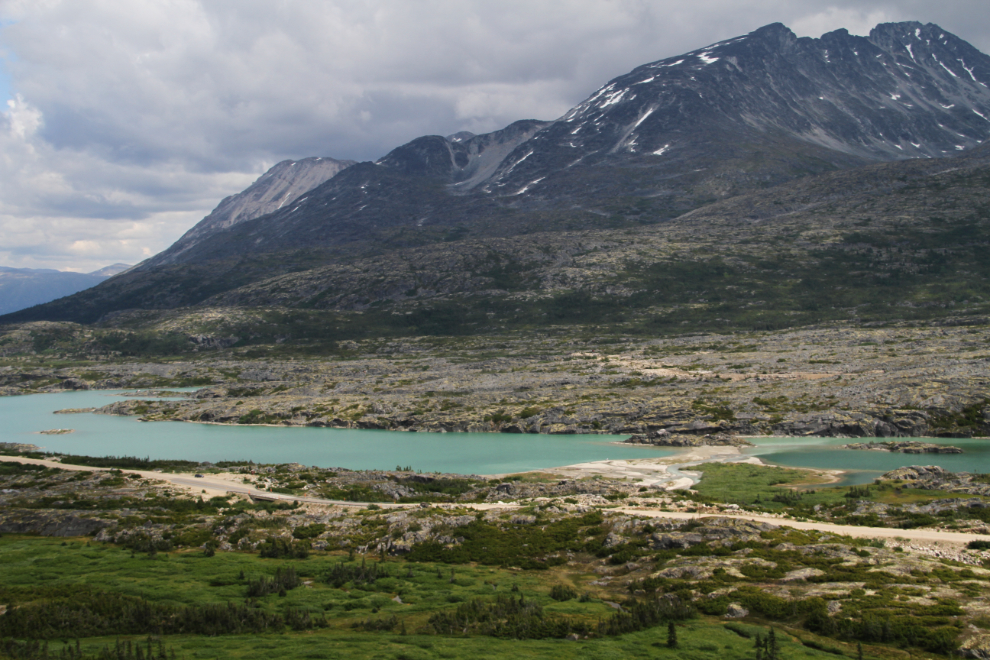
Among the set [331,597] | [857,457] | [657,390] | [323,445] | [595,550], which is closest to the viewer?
[331,597]

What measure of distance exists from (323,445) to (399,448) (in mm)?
14601

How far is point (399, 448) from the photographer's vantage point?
10238 cm

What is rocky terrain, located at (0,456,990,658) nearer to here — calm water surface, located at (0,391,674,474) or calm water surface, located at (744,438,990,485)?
calm water surface, located at (744,438,990,485)

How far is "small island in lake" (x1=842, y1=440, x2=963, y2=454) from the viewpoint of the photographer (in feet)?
267

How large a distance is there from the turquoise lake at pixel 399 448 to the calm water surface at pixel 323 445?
6.2 inches

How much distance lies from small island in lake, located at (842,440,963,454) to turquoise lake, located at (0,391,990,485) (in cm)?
181

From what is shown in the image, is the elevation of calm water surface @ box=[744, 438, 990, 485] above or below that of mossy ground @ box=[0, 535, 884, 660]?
below

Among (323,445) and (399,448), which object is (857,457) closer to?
(399,448)

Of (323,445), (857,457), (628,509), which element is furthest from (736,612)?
(323,445)

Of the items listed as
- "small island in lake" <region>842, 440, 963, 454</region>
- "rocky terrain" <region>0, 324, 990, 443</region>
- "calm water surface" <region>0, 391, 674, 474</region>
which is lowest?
"calm water surface" <region>0, 391, 674, 474</region>

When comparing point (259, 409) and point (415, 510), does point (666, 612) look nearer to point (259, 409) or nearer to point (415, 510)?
point (415, 510)

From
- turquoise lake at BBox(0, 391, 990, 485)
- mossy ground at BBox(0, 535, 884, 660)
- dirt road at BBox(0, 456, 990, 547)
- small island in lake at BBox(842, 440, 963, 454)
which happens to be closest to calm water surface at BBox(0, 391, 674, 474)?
turquoise lake at BBox(0, 391, 990, 485)

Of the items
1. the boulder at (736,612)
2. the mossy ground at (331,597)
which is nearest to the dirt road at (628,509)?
the boulder at (736,612)

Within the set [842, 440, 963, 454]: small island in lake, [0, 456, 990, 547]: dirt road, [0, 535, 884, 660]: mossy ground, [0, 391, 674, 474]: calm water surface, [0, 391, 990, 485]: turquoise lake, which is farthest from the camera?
[0, 391, 674, 474]: calm water surface
